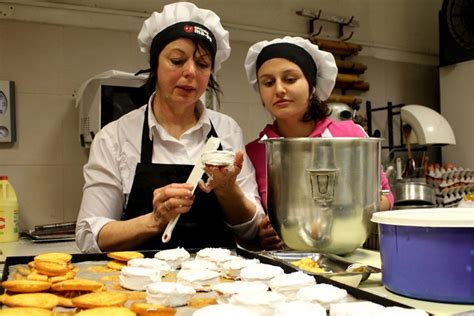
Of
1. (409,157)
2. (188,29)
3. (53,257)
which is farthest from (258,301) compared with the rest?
(409,157)

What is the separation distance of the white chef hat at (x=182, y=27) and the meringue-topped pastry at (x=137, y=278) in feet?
2.62

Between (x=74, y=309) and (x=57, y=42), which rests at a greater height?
(x=57, y=42)

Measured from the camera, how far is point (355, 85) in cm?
381

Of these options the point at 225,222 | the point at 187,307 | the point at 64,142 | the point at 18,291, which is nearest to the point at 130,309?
the point at 187,307

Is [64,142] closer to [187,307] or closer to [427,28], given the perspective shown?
[187,307]

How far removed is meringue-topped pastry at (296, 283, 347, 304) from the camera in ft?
2.68

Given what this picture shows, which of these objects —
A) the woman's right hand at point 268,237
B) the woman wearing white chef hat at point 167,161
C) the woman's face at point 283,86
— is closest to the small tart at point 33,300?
the woman wearing white chef hat at point 167,161

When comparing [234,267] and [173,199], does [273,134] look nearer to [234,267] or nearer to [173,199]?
[173,199]

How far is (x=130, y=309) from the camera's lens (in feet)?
2.79

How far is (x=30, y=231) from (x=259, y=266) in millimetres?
1922

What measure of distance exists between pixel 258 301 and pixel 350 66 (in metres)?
3.22

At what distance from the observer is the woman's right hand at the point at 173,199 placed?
125cm

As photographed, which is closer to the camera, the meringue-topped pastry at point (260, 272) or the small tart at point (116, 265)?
the meringue-topped pastry at point (260, 272)

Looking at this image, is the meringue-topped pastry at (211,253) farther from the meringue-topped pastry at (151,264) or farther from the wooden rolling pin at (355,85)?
the wooden rolling pin at (355,85)
